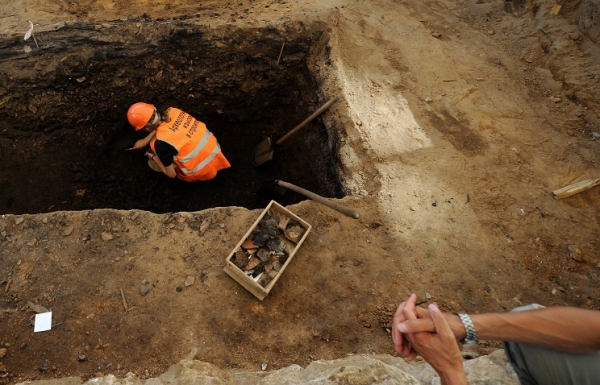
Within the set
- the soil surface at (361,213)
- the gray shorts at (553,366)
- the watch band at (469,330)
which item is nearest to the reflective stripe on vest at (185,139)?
the soil surface at (361,213)

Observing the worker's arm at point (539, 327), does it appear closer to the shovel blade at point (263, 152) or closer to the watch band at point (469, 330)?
the watch band at point (469, 330)

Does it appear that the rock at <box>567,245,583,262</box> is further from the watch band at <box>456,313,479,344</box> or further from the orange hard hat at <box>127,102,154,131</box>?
the orange hard hat at <box>127,102,154,131</box>

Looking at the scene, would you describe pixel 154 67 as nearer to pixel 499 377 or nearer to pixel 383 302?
pixel 383 302

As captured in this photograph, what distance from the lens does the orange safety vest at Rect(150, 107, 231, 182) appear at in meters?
4.82

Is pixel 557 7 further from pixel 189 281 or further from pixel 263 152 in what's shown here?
pixel 189 281

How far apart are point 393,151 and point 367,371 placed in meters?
2.94

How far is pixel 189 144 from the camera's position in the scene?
4.91 m

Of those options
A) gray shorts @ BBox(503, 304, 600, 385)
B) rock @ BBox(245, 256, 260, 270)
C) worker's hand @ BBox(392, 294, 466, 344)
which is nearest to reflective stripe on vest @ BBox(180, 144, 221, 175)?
rock @ BBox(245, 256, 260, 270)

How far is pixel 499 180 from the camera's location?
466 centimetres

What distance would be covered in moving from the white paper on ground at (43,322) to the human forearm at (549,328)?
11.3 feet

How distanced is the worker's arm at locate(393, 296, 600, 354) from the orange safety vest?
3.58m

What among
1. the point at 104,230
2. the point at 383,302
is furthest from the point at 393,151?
the point at 104,230

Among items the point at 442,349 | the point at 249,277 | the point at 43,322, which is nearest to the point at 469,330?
the point at 442,349

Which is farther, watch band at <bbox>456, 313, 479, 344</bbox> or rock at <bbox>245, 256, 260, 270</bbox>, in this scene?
rock at <bbox>245, 256, 260, 270</bbox>
